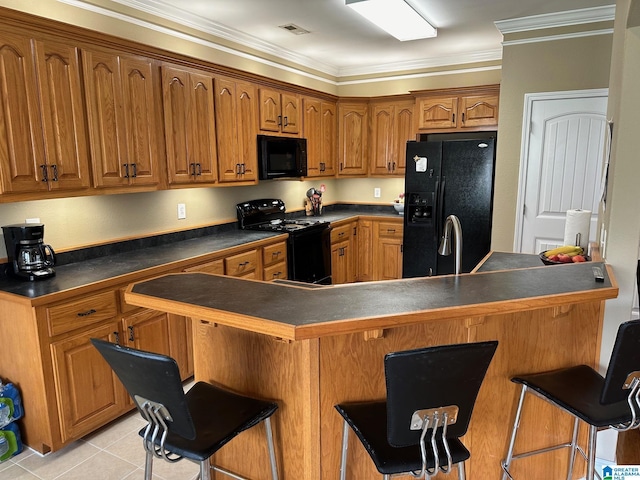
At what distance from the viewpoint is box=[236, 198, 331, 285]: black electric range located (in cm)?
425

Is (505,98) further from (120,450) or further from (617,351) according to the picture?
(120,450)

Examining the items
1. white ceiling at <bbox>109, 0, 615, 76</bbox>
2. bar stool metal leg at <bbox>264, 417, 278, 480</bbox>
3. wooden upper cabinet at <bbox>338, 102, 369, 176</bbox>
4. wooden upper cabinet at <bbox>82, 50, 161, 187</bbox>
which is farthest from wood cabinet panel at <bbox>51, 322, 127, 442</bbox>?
wooden upper cabinet at <bbox>338, 102, 369, 176</bbox>

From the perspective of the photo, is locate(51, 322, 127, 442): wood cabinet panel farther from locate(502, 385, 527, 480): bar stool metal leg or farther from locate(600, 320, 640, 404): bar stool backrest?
locate(600, 320, 640, 404): bar stool backrest

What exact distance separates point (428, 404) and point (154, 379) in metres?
0.78

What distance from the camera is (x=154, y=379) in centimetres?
124

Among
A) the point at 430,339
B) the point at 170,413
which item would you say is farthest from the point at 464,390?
the point at 170,413

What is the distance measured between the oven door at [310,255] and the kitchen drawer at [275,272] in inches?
3.2

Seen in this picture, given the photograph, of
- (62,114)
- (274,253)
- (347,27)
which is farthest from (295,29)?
(62,114)

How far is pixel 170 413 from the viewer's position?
1292mm

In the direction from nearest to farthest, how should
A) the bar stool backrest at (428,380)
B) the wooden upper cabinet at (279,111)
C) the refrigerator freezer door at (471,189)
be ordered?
the bar stool backrest at (428,380)
the wooden upper cabinet at (279,111)
the refrigerator freezer door at (471,189)

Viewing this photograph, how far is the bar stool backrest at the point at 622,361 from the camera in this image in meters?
1.41

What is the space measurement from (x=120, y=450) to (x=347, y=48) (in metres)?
4.19

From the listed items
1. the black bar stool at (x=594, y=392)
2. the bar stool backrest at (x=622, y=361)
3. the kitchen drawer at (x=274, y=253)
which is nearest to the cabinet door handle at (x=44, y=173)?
the kitchen drawer at (x=274, y=253)

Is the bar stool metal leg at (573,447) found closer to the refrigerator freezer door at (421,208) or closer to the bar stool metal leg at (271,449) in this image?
the bar stool metal leg at (271,449)
